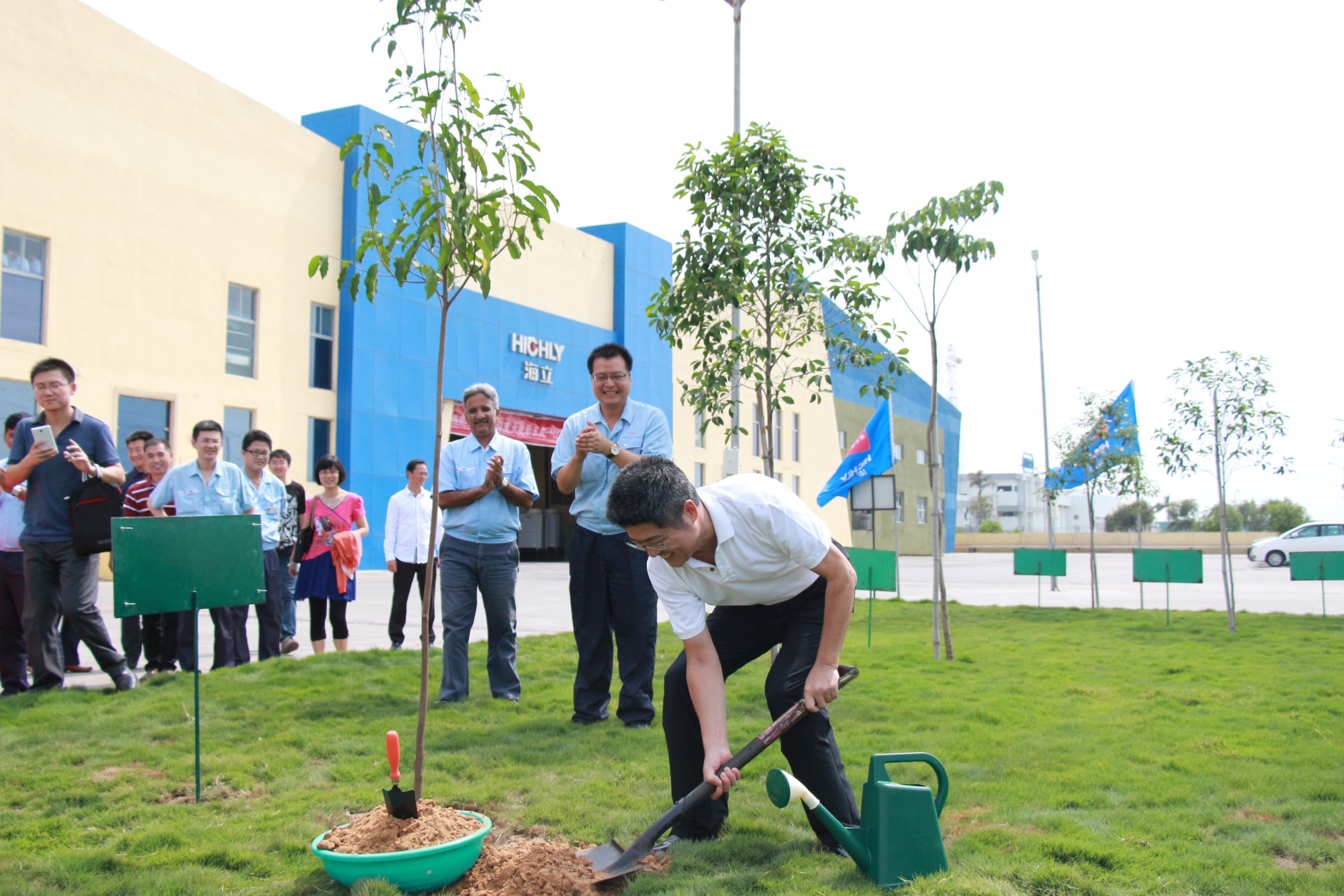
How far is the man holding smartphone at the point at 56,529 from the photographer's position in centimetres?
592

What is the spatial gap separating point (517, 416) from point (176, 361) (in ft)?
30.5

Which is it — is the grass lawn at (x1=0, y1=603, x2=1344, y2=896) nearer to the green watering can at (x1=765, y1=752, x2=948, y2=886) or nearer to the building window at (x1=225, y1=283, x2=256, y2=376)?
the green watering can at (x1=765, y1=752, x2=948, y2=886)

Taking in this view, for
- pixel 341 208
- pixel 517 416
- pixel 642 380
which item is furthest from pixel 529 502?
pixel 642 380

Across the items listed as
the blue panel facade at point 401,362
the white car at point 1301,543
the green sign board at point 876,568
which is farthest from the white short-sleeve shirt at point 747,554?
the white car at point 1301,543

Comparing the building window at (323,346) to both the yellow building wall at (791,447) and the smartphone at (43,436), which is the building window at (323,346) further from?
the smartphone at (43,436)

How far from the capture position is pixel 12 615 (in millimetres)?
6508

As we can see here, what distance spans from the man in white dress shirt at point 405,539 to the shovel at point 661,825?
18.0ft

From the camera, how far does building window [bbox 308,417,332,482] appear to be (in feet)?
66.8

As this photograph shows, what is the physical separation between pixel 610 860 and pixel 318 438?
19215mm

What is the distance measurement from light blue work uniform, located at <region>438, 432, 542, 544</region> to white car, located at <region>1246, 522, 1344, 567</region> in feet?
97.9

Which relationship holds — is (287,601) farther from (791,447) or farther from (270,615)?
(791,447)

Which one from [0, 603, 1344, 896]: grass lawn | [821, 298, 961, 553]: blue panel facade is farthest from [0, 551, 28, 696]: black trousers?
[821, 298, 961, 553]: blue panel facade

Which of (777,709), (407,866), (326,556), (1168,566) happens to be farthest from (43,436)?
(1168,566)

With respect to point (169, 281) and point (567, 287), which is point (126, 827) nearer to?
point (169, 281)
